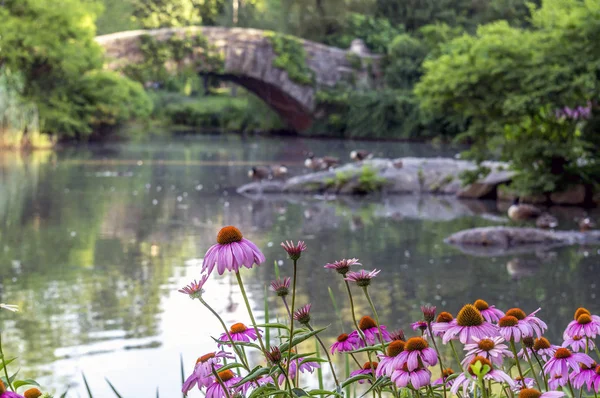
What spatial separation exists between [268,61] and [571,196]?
19.9 metres

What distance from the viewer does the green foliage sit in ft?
101

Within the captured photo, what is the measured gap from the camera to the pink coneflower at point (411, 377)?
1.30 meters

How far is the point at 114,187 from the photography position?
45.8 feet

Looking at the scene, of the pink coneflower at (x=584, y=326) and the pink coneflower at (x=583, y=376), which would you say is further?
the pink coneflower at (x=584, y=326)

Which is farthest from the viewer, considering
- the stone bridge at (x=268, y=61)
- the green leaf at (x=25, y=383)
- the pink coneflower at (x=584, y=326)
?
the stone bridge at (x=268, y=61)

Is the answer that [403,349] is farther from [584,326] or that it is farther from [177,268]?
[177,268]

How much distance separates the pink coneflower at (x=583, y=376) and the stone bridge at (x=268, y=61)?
27.0 m

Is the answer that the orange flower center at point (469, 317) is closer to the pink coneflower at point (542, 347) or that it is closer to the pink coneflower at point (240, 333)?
the pink coneflower at point (542, 347)

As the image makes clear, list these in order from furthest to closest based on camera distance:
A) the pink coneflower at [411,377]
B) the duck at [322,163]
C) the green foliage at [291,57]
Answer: the green foliage at [291,57]
the duck at [322,163]
the pink coneflower at [411,377]

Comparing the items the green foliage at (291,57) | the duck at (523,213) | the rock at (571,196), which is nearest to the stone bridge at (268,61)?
the green foliage at (291,57)

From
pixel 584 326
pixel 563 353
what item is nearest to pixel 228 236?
pixel 563 353

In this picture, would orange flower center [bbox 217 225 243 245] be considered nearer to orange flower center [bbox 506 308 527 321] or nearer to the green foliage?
orange flower center [bbox 506 308 527 321]

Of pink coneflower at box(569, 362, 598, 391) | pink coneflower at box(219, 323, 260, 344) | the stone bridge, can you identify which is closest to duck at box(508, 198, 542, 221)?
pink coneflower at box(569, 362, 598, 391)

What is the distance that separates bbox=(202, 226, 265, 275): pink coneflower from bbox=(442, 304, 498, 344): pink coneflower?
319 mm
